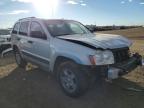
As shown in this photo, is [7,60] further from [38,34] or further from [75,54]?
[75,54]

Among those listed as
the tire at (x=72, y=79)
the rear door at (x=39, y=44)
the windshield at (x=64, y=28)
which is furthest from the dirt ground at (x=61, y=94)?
the windshield at (x=64, y=28)

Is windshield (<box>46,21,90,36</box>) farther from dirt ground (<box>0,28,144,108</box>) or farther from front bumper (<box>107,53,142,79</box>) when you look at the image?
front bumper (<box>107,53,142,79</box>)

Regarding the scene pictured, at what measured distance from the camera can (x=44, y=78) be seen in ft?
26.4

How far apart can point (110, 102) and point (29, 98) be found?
197 centimetres

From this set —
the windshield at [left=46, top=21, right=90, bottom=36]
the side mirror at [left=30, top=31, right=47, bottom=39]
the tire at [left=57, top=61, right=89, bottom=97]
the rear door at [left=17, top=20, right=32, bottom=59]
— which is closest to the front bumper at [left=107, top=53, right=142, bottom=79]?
the tire at [left=57, top=61, right=89, bottom=97]

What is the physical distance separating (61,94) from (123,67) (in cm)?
172

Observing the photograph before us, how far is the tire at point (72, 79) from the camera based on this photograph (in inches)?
223

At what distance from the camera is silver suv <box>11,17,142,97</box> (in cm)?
561

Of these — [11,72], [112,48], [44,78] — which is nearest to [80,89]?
[112,48]

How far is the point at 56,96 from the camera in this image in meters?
6.34

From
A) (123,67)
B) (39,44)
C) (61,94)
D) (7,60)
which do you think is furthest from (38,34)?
(7,60)

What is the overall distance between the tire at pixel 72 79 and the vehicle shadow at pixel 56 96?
23 centimetres

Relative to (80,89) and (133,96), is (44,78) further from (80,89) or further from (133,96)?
(133,96)

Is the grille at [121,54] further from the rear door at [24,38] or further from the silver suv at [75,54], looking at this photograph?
the rear door at [24,38]
